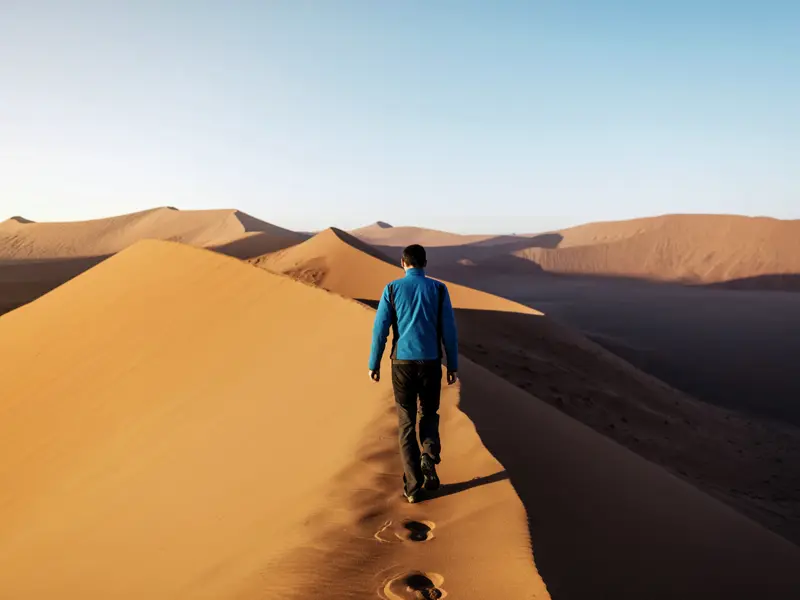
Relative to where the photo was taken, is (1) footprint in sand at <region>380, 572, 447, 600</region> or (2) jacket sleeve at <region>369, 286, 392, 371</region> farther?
(2) jacket sleeve at <region>369, 286, 392, 371</region>

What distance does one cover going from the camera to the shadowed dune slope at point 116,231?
71750 mm

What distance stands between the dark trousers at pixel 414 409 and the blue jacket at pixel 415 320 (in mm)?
71

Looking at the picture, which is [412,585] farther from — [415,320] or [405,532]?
[415,320]

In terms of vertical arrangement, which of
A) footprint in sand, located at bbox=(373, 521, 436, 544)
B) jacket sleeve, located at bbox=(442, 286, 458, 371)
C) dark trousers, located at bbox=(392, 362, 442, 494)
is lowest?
footprint in sand, located at bbox=(373, 521, 436, 544)

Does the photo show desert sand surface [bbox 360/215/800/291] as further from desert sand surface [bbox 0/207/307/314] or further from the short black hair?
the short black hair

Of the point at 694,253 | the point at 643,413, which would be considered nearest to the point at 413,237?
the point at 694,253

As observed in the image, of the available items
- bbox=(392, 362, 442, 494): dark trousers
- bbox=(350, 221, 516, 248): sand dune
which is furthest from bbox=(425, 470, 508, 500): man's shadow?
bbox=(350, 221, 516, 248): sand dune

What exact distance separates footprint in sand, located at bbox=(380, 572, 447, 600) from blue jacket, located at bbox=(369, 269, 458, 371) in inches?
44.3

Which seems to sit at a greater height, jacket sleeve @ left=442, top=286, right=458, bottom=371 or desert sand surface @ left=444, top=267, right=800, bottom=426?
jacket sleeve @ left=442, top=286, right=458, bottom=371

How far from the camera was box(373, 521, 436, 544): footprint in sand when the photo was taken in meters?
2.73

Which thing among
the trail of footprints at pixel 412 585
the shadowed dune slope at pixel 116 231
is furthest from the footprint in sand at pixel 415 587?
the shadowed dune slope at pixel 116 231

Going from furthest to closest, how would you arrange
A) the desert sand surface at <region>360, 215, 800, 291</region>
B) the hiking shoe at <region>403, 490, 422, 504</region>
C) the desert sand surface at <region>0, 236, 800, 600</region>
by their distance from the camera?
1. the desert sand surface at <region>360, 215, 800, 291</region>
2. the hiking shoe at <region>403, 490, 422, 504</region>
3. the desert sand surface at <region>0, 236, 800, 600</region>

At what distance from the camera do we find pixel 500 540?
2656 millimetres

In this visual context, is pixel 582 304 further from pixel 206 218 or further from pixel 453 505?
pixel 206 218
